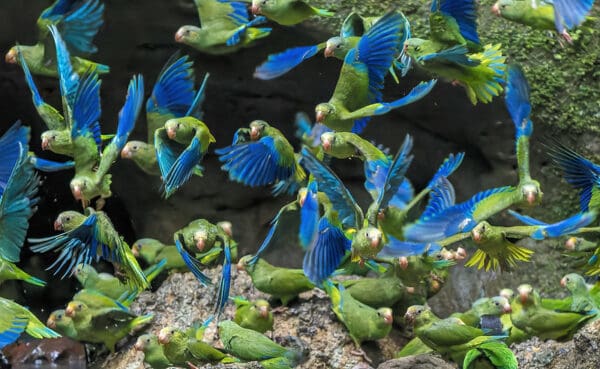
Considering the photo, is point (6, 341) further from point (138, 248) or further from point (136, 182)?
point (136, 182)

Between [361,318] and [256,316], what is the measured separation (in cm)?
57

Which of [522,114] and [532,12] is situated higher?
[532,12]

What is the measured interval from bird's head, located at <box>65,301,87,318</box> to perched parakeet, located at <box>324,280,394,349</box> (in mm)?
1447

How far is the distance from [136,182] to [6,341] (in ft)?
7.92

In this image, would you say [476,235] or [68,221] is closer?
[476,235]

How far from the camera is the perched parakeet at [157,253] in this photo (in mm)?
6293

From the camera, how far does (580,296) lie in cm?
548

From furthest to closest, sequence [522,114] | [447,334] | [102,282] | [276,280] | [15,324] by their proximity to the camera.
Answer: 1. [102,282]
2. [276,280]
3. [447,334]
4. [15,324]
5. [522,114]

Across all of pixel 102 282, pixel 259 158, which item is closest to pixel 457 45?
pixel 259 158

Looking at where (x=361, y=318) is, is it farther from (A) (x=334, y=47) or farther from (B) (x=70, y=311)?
(B) (x=70, y=311)

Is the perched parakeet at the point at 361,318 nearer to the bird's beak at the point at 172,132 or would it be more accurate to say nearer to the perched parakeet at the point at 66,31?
the bird's beak at the point at 172,132

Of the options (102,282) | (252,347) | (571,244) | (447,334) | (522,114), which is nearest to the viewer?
(522,114)

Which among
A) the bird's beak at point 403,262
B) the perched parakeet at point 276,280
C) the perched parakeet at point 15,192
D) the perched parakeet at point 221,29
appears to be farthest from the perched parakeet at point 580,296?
the perched parakeet at point 15,192

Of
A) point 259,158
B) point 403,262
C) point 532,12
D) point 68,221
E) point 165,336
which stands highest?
point 532,12
